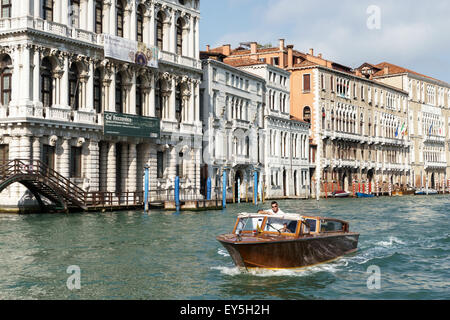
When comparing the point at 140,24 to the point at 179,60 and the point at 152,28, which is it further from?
the point at 179,60

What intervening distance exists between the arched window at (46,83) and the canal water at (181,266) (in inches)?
343

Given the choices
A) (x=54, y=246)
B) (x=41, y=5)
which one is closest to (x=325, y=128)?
(x=41, y=5)

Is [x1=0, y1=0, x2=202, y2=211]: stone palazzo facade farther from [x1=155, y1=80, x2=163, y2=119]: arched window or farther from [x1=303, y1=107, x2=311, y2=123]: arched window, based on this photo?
[x1=303, y1=107, x2=311, y2=123]: arched window

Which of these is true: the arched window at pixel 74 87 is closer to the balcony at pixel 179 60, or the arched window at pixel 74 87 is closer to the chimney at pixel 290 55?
the balcony at pixel 179 60

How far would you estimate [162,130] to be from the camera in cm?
4006

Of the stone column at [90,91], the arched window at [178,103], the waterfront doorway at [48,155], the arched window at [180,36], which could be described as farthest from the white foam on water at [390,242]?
the arched window at [180,36]

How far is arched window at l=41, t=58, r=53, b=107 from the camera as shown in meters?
32.6

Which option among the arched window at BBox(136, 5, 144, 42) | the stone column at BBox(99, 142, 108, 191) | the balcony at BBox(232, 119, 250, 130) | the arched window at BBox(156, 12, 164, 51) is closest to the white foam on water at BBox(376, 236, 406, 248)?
the stone column at BBox(99, 142, 108, 191)

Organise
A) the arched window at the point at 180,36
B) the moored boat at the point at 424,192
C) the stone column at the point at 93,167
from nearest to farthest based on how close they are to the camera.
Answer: the stone column at the point at 93,167
the arched window at the point at 180,36
the moored boat at the point at 424,192

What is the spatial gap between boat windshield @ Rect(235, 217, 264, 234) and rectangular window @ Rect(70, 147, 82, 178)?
19.6 m

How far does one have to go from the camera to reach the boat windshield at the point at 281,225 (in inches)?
603

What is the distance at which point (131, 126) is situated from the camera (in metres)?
37.0
